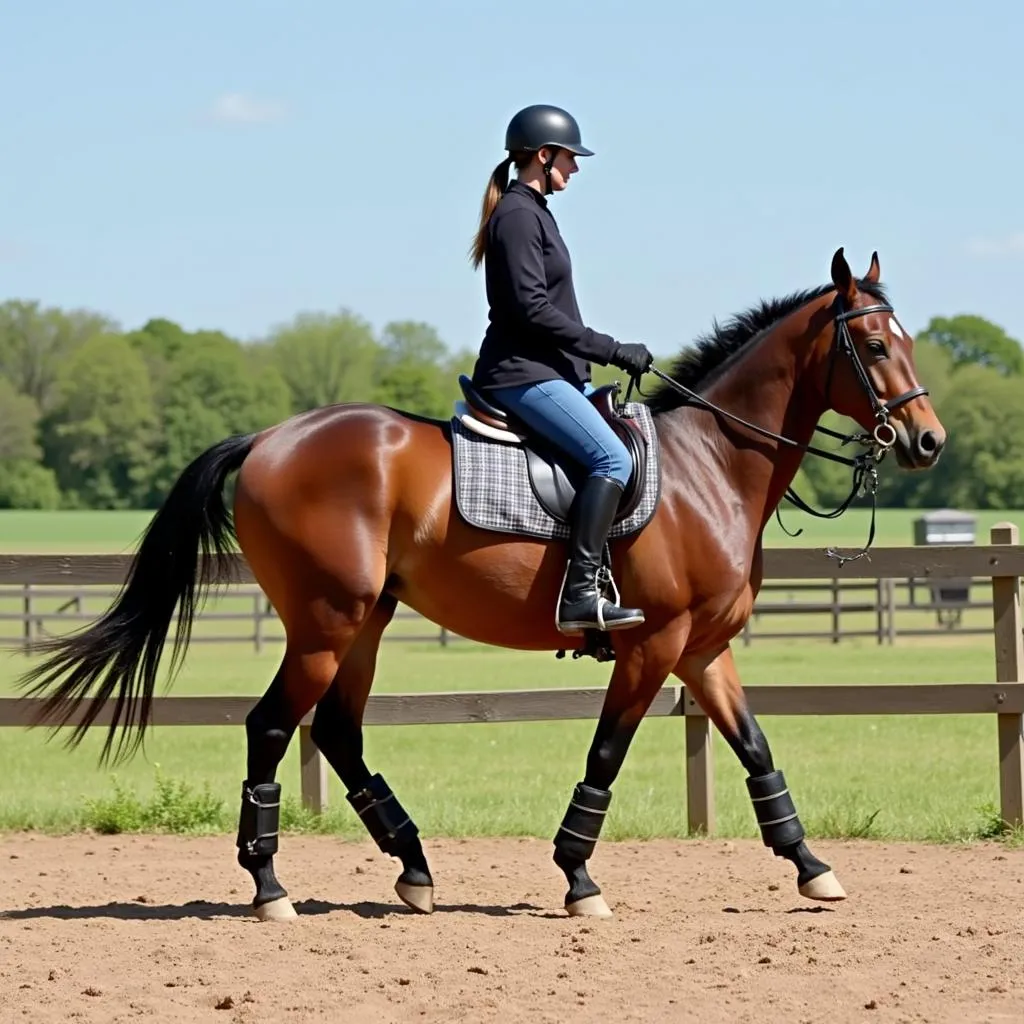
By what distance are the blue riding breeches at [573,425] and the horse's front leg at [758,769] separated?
0.91 meters

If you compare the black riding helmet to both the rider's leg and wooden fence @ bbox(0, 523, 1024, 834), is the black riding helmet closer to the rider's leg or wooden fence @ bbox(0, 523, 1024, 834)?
the rider's leg

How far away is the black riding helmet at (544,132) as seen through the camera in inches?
255

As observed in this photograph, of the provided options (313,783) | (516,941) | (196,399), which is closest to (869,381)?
(516,941)

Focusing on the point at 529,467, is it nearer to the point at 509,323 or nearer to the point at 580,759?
the point at 509,323

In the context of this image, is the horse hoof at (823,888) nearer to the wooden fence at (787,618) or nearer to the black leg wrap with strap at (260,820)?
the black leg wrap with strap at (260,820)

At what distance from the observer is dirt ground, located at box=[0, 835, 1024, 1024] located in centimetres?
503

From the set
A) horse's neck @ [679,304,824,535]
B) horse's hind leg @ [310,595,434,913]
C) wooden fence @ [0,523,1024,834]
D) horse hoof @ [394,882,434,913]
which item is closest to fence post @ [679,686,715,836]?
wooden fence @ [0,523,1024,834]

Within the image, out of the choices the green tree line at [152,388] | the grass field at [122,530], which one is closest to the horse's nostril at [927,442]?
the grass field at [122,530]

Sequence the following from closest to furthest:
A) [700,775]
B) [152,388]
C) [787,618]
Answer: [700,775], [787,618], [152,388]

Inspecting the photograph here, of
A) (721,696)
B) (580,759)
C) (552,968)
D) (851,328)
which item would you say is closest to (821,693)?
(721,696)

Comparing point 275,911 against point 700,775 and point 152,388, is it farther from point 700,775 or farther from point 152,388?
point 152,388

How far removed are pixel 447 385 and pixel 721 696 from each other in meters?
110

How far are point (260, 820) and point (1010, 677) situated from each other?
402 centimetres

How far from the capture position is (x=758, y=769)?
6.69m
